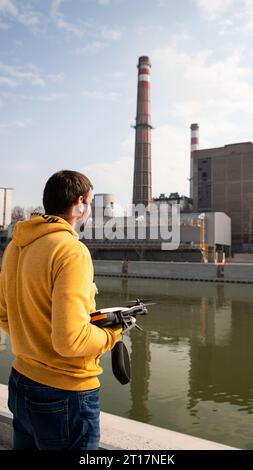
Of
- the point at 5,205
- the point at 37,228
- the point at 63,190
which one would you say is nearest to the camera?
the point at 37,228

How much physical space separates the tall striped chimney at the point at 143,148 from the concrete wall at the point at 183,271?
23.9 m

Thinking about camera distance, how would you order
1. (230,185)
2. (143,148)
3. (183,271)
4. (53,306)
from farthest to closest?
(143,148), (230,185), (183,271), (53,306)

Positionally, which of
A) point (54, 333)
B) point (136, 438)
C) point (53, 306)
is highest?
point (53, 306)

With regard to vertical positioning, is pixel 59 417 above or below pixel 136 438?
above

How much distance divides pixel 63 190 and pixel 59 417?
1.12 m

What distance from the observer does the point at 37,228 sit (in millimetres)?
1898

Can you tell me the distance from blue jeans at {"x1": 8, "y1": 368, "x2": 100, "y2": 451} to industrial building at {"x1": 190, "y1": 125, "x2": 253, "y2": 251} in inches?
2406

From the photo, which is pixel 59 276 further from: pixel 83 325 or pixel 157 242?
pixel 157 242

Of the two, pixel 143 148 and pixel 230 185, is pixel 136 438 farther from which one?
pixel 143 148

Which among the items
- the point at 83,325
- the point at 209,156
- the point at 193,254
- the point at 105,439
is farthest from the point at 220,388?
the point at 209,156

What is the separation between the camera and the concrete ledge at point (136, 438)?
2.84m

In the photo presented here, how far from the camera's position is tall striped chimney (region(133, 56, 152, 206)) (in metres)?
66.2

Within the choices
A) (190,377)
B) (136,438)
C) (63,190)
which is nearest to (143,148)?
(190,377)
